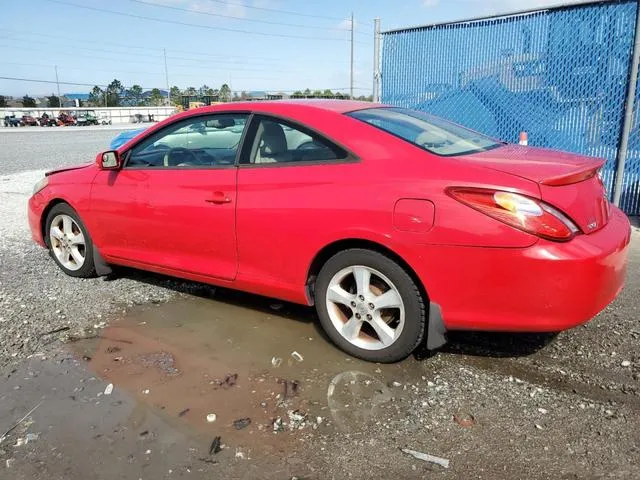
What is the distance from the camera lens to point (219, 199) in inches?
148

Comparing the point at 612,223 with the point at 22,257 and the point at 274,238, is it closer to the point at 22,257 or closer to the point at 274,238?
the point at 274,238

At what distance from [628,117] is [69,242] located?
20.4ft

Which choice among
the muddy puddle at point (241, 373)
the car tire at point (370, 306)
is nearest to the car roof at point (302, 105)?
the car tire at point (370, 306)

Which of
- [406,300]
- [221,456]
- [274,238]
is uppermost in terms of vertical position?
[274,238]

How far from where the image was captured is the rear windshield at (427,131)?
3389mm

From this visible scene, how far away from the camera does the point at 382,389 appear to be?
3.10m

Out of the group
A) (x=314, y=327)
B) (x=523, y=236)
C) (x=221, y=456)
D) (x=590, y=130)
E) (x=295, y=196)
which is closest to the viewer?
(x=221, y=456)

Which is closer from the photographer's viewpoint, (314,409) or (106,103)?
(314,409)

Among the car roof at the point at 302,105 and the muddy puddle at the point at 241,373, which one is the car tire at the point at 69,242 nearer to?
the muddy puddle at the point at 241,373

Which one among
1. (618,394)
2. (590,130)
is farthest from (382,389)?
(590,130)

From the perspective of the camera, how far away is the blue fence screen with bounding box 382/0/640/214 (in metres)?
6.60

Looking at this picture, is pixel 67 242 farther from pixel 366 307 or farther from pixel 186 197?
pixel 366 307

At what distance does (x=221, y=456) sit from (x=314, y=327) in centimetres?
152

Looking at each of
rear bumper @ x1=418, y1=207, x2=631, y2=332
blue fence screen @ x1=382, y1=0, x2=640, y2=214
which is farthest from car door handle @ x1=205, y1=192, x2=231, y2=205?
blue fence screen @ x1=382, y1=0, x2=640, y2=214
